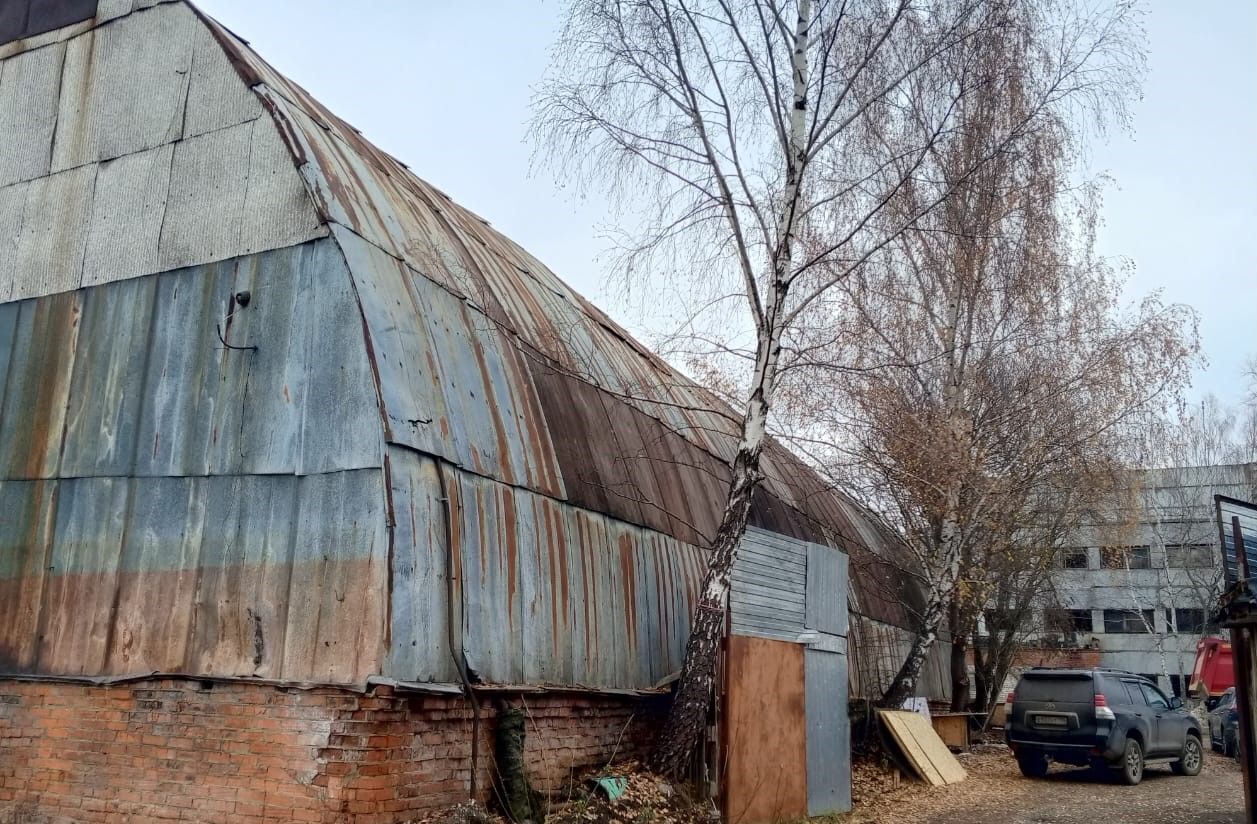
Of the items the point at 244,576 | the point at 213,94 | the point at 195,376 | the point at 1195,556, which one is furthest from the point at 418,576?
the point at 1195,556

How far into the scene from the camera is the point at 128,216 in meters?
10.4

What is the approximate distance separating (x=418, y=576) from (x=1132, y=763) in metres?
12.7

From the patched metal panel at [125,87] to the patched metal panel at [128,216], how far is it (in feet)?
0.68

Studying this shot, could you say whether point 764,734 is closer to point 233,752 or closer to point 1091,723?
point 233,752

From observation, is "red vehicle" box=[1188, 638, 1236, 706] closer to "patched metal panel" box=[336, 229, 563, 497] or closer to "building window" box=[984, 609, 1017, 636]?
"building window" box=[984, 609, 1017, 636]

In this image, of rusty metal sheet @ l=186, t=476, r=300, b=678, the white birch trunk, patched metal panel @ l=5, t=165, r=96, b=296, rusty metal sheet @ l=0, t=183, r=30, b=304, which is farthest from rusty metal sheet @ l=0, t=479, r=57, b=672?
the white birch trunk

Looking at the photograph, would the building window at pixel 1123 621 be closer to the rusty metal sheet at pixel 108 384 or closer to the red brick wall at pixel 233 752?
the red brick wall at pixel 233 752

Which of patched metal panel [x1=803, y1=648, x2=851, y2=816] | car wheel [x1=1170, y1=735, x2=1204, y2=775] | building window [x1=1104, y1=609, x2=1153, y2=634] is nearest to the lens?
patched metal panel [x1=803, y1=648, x2=851, y2=816]

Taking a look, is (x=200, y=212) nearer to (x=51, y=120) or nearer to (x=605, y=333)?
(x=51, y=120)

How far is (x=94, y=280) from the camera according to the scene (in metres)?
10.4

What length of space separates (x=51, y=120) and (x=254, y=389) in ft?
15.7

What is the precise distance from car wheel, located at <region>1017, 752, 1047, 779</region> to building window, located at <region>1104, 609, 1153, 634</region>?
35111 mm

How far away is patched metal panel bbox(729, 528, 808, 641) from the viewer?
11805 mm

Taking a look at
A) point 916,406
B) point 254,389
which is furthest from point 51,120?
point 916,406
